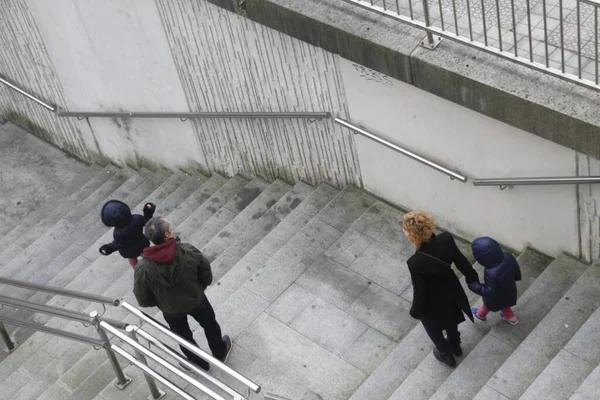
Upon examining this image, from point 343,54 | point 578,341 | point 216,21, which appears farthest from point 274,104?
point 578,341

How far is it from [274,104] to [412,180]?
1.36 m

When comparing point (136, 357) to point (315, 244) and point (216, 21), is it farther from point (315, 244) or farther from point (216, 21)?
point (216, 21)

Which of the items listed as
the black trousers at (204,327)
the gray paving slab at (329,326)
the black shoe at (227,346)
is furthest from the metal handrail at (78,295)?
the gray paving slab at (329,326)

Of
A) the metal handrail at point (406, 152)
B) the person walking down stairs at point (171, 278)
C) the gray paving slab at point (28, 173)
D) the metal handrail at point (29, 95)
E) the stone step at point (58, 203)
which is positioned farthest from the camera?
the gray paving slab at point (28, 173)

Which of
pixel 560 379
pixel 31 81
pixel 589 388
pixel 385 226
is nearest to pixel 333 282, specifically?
pixel 385 226

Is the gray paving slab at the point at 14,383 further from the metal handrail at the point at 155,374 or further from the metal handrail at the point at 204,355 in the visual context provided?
the metal handrail at the point at 204,355

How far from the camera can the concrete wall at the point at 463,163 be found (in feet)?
21.5

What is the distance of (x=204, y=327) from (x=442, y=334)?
161 cm

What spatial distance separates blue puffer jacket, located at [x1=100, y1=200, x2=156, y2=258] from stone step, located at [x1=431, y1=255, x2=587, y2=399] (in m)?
2.56

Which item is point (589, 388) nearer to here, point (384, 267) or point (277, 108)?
point (384, 267)

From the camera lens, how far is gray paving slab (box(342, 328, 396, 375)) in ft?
22.7

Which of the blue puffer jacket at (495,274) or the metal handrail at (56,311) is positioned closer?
the blue puffer jacket at (495,274)

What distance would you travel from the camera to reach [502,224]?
726 centimetres

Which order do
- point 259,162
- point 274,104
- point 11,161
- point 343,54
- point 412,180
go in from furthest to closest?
point 11,161, point 259,162, point 274,104, point 412,180, point 343,54
